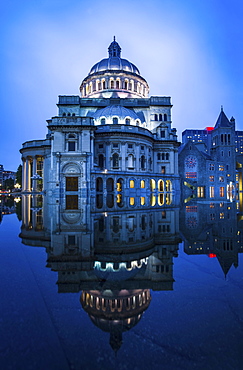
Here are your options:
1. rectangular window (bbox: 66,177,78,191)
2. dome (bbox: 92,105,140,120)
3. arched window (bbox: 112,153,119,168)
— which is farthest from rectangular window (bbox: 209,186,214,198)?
rectangular window (bbox: 66,177,78,191)

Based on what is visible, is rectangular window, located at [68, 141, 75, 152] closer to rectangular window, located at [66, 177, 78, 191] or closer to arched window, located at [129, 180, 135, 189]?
rectangular window, located at [66, 177, 78, 191]

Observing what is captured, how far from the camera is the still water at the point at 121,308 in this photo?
2.33m

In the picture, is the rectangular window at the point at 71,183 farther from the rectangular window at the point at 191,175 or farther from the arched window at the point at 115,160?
the rectangular window at the point at 191,175

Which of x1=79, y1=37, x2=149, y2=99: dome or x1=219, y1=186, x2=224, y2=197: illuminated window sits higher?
x1=79, y1=37, x2=149, y2=99: dome

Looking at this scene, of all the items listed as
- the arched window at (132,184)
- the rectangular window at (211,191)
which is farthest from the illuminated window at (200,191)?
the arched window at (132,184)

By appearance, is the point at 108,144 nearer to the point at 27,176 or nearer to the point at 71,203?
the point at 71,203

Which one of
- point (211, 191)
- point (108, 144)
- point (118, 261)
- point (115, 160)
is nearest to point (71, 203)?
point (115, 160)

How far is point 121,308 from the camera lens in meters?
3.39

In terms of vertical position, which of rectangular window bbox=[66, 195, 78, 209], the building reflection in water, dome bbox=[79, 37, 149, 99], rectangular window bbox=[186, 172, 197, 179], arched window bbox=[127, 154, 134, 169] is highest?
dome bbox=[79, 37, 149, 99]

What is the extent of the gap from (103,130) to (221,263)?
113ft

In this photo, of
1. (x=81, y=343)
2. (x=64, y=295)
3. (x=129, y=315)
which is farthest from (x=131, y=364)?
(x=64, y=295)

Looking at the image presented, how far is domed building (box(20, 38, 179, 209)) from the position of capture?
32188 mm

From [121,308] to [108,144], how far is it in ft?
116

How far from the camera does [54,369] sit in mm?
2113
